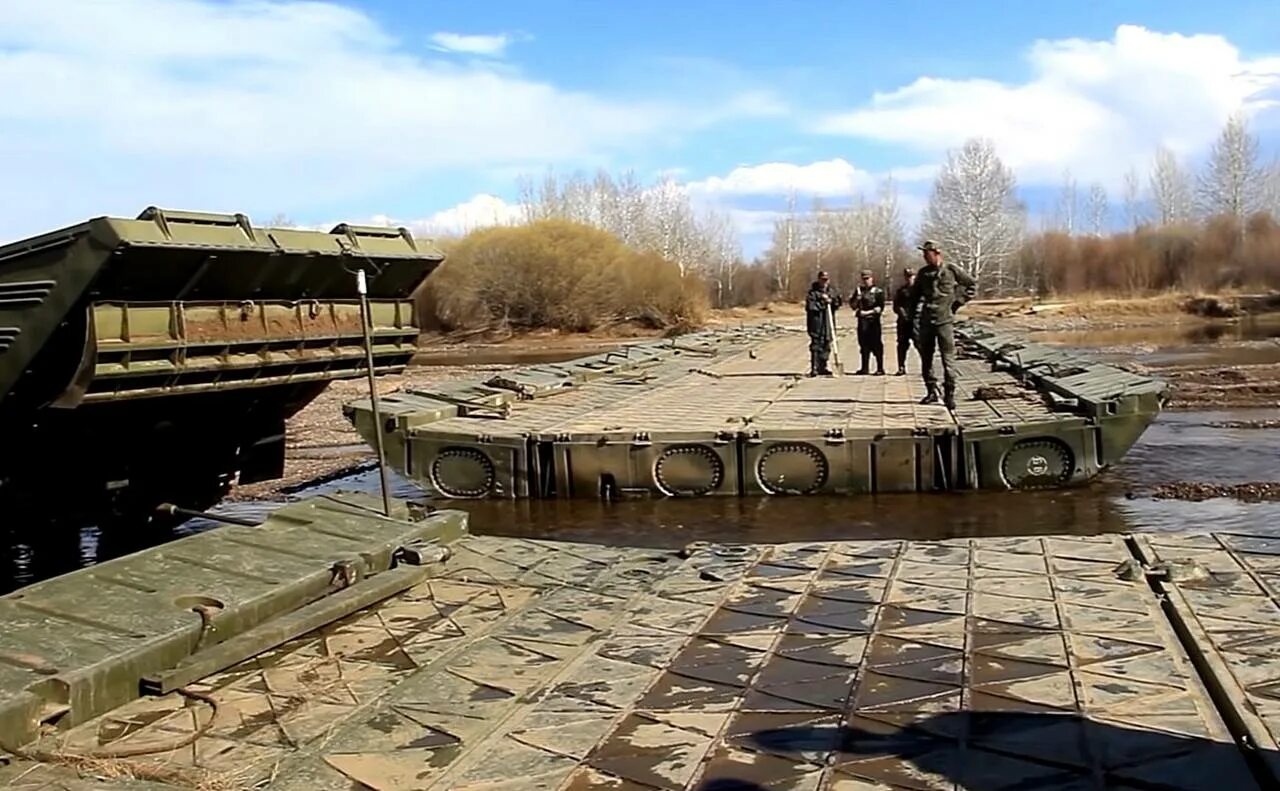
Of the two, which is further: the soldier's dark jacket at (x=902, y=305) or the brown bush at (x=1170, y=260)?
the brown bush at (x=1170, y=260)

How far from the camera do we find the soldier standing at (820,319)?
17.5 meters

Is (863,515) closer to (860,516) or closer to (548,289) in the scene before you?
(860,516)

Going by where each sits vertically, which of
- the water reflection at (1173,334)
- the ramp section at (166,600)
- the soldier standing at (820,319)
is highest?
the soldier standing at (820,319)

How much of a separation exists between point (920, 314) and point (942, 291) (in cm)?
51

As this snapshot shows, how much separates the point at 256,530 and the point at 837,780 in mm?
3572

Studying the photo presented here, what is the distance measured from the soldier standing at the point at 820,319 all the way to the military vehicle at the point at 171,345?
416 inches

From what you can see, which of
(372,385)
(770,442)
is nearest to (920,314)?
(770,442)

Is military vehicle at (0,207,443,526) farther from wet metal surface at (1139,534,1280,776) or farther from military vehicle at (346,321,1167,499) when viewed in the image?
wet metal surface at (1139,534,1280,776)

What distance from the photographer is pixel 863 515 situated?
34.3 ft

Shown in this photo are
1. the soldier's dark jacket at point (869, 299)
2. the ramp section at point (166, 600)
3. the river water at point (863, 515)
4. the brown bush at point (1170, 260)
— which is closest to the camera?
the ramp section at point (166, 600)

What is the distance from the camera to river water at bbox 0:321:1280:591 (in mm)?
9484

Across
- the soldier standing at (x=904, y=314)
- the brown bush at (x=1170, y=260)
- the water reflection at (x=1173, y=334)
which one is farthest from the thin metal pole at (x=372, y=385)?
the brown bush at (x=1170, y=260)

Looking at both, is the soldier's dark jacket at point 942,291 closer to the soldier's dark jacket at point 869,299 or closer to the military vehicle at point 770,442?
the military vehicle at point 770,442

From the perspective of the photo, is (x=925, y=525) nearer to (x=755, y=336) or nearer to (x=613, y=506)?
(x=613, y=506)
